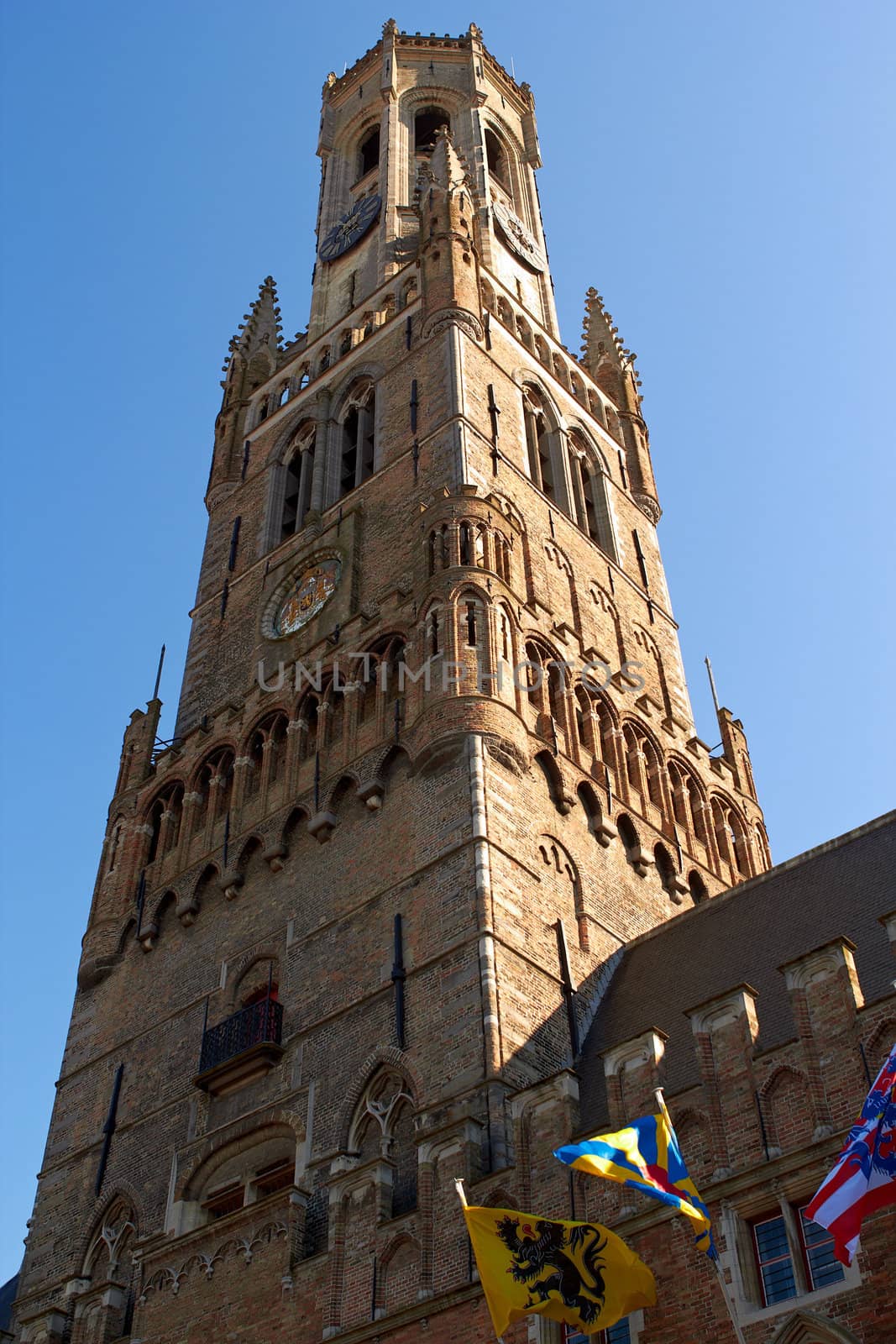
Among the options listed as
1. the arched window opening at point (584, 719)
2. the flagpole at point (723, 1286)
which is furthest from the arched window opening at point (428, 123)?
the flagpole at point (723, 1286)

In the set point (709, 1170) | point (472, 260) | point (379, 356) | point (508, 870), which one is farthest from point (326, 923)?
point (472, 260)

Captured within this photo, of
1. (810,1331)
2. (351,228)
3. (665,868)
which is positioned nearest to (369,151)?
(351,228)

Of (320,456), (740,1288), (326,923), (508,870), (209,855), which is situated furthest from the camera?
(320,456)

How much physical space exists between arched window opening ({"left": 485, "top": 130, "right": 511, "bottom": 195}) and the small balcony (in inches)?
1241

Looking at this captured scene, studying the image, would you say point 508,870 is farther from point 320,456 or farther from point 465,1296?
point 320,456

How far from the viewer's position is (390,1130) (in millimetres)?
19281

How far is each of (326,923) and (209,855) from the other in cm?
406

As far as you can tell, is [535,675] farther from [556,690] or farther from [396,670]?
[396,670]

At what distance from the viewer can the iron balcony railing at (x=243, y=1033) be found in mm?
21844

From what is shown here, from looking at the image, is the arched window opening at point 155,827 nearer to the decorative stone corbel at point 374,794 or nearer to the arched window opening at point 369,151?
the decorative stone corbel at point 374,794

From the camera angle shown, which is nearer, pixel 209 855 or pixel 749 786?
pixel 209 855

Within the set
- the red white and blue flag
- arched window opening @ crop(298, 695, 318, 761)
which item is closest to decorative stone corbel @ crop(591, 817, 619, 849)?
arched window opening @ crop(298, 695, 318, 761)

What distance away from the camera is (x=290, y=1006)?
72.6 ft

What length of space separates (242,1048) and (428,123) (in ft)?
112
